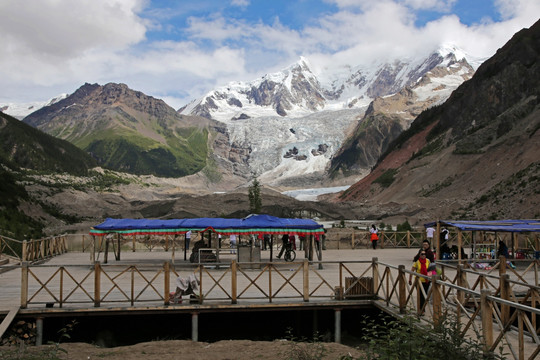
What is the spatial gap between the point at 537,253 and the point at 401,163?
72801 millimetres

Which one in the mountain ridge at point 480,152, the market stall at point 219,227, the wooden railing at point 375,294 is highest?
the mountain ridge at point 480,152

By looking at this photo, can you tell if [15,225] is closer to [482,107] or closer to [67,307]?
[67,307]

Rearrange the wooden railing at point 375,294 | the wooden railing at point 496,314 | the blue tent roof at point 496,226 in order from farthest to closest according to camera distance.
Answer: the blue tent roof at point 496,226 → the wooden railing at point 375,294 → the wooden railing at point 496,314

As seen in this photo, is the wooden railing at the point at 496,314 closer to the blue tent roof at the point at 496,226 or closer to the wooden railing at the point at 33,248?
the blue tent roof at the point at 496,226

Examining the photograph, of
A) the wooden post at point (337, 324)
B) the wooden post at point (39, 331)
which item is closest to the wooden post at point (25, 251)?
the wooden post at point (39, 331)

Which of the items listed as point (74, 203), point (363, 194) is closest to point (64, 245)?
point (74, 203)

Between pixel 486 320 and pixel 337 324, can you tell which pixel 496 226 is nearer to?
pixel 337 324

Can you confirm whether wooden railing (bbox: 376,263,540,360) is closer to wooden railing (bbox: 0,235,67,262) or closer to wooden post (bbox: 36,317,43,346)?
wooden post (bbox: 36,317,43,346)

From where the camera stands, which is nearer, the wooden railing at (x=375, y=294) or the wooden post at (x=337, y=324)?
the wooden railing at (x=375, y=294)

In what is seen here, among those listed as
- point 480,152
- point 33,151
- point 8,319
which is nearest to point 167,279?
point 8,319

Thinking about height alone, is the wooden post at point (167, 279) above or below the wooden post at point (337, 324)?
above

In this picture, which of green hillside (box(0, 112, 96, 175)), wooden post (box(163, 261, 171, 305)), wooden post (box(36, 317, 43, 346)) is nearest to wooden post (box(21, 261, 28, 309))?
wooden post (box(36, 317, 43, 346))

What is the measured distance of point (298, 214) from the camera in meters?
69.4

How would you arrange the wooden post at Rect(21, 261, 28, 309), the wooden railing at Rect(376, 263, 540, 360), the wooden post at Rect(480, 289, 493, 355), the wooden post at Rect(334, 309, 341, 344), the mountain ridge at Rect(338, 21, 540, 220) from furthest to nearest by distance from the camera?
the mountain ridge at Rect(338, 21, 540, 220)
the wooden post at Rect(334, 309, 341, 344)
the wooden post at Rect(21, 261, 28, 309)
the wooden post at Rect(480, 289, 493, 355)
the wooden railing at Rect(376, 263, 540, 360)
